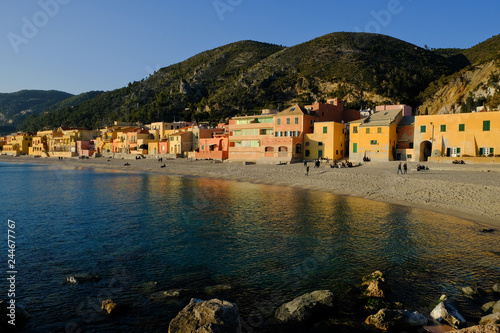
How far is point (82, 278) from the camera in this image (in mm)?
11867

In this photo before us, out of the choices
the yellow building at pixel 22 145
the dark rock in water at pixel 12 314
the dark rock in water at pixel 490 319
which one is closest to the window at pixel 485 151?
the dark rock in water at pixel 490 319

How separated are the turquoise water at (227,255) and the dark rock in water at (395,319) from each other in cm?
112

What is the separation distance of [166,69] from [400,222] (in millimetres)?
188134

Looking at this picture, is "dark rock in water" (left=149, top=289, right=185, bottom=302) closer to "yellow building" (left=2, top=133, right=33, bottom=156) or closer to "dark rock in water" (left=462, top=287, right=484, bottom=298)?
"dark rock in water" (left=462, top=287, right=484, bottom=298)

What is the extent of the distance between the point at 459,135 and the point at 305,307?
4122 cm

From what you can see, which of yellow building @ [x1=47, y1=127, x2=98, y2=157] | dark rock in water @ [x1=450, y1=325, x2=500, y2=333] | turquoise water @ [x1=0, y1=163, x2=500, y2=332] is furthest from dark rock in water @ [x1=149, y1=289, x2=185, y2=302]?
yellow building @ [x1=47, y1=127, x2=98, y2=157]

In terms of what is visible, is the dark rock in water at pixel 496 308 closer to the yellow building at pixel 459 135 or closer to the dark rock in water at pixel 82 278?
the dark rock in water at pixel 82 278

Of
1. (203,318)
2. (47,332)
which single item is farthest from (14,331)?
(203,318)

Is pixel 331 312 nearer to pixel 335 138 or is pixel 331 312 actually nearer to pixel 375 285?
pixel 375 285

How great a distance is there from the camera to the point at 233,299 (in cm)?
1040

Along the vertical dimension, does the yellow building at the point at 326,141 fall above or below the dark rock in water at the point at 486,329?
above

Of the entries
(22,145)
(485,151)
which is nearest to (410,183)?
(485,151)

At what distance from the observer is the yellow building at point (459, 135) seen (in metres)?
39.6

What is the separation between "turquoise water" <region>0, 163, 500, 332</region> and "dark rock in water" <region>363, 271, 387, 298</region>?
21.2 inches
